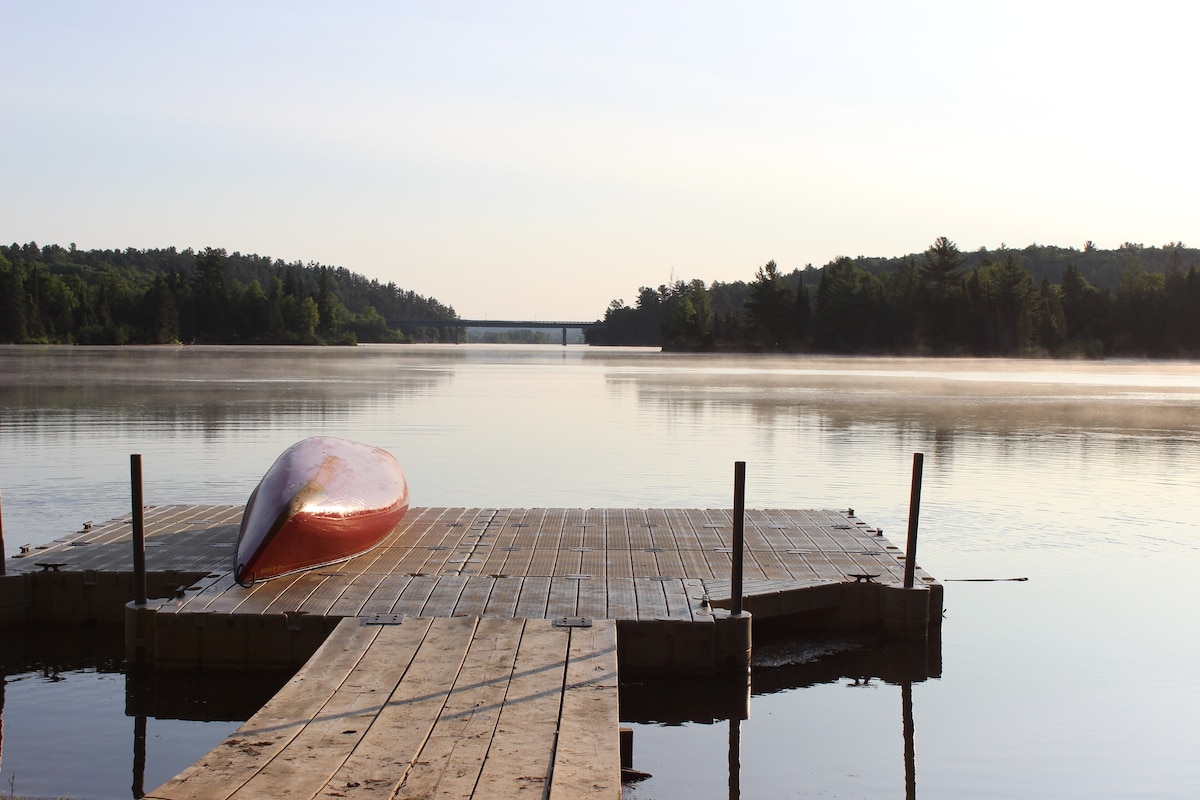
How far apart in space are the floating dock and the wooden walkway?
2 centimetres

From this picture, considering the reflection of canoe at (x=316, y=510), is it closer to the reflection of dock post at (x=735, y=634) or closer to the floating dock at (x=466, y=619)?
the floating dock at (x=466, y=619)

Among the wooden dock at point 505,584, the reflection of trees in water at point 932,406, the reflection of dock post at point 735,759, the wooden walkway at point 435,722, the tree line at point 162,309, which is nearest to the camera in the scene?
the wooden walkway at point 435,722

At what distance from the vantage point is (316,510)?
34.0 ft

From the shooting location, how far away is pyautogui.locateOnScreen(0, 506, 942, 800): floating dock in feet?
19.0

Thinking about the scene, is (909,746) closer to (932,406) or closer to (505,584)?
(505,584)

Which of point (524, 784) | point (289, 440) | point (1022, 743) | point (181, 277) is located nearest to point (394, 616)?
point (524, 784)

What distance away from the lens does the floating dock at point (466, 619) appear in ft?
19.0

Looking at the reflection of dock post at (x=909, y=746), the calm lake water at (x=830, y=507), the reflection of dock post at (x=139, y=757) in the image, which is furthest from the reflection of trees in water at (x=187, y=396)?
the reflection of dock post at (x=909, y=746)

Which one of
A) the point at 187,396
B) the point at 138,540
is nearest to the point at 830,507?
the point at 138,540

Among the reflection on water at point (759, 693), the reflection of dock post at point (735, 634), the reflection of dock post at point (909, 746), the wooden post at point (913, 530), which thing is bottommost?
the reflection of dock post at point (909, 746)

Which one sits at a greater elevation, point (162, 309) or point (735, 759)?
point (162, 309)

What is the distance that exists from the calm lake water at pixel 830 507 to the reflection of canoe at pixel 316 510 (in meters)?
1.41

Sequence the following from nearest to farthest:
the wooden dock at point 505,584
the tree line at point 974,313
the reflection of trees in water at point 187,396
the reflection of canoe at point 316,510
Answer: the wooden dock at point 505,584 → the reflection of canoe at point 316,510 → the reflection of trees in water at point 187,396 → the tree line at point 974,313

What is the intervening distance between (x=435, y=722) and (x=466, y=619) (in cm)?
216
